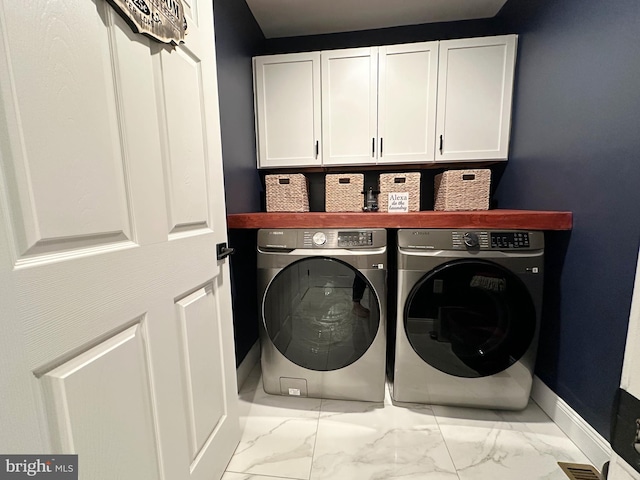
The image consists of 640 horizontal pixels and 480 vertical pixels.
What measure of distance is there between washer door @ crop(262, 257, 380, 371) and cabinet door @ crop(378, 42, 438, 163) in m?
1.00

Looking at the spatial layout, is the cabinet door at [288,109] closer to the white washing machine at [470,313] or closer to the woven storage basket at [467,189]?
the woven storage basket at [467,189]

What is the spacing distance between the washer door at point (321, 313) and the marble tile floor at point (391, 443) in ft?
0.90

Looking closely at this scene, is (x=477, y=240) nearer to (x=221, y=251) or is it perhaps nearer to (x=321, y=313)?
(x=321, y=313)

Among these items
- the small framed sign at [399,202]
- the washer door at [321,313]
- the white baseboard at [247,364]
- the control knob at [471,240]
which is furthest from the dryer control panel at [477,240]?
the white baseboard at [247,364]

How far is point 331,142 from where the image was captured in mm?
1847

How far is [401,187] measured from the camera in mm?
1717

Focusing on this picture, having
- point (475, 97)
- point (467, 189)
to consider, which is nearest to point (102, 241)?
point (467, 189)

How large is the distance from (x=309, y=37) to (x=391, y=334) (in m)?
2.30

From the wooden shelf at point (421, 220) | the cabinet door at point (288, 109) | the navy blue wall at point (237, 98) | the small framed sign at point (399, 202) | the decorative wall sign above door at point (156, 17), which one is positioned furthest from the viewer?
the cabinet door at point (288, 109)

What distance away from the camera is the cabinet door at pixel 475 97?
1.64 m

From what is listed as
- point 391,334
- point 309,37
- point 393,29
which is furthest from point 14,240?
point 393,29

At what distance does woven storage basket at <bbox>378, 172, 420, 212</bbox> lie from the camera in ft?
5.57

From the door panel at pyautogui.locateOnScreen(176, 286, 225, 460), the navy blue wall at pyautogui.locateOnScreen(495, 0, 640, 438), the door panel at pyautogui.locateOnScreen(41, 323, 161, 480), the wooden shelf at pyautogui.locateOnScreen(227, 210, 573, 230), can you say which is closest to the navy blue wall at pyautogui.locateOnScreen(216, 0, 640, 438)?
the navy blue wall at pyautogui.locateOnScreen(495, 0, 640, 438)

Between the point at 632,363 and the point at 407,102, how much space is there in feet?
5.96
